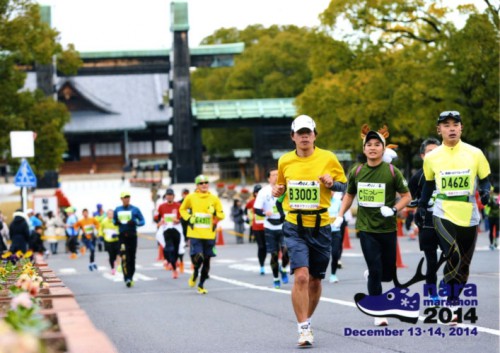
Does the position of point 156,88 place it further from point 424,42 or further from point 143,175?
point 424,42

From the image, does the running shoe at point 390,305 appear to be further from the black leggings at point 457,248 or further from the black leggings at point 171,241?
the black leggings at point 171,241

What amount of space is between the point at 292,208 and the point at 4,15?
3567 centimetres

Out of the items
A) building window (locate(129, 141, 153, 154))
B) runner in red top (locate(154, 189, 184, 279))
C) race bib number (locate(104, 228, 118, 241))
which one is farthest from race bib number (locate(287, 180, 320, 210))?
building window (locate(129, 141, 153, 154))

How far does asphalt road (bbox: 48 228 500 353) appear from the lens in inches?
355

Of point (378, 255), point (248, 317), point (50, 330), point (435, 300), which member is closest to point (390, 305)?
point (378, 255)

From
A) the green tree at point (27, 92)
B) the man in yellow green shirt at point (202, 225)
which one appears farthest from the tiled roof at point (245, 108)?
the man in yellow green shirt at point (202, 225)

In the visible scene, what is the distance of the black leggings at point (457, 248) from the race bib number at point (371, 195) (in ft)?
1.90

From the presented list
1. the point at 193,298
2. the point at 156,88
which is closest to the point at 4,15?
the point at 193,298

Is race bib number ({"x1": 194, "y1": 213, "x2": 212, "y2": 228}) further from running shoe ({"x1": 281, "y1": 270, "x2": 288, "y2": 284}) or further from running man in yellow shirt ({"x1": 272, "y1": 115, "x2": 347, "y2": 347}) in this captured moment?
running man in yellow shirt ({"x1": 272, "y1": 115, "x2": 347, "y2": 347})

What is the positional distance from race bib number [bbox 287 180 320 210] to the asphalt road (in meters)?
1.19

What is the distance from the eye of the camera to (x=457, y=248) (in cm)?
954

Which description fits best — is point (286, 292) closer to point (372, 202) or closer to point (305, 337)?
point (372, 202)

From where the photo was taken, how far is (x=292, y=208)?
9.27 meters

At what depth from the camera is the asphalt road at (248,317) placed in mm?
9016
